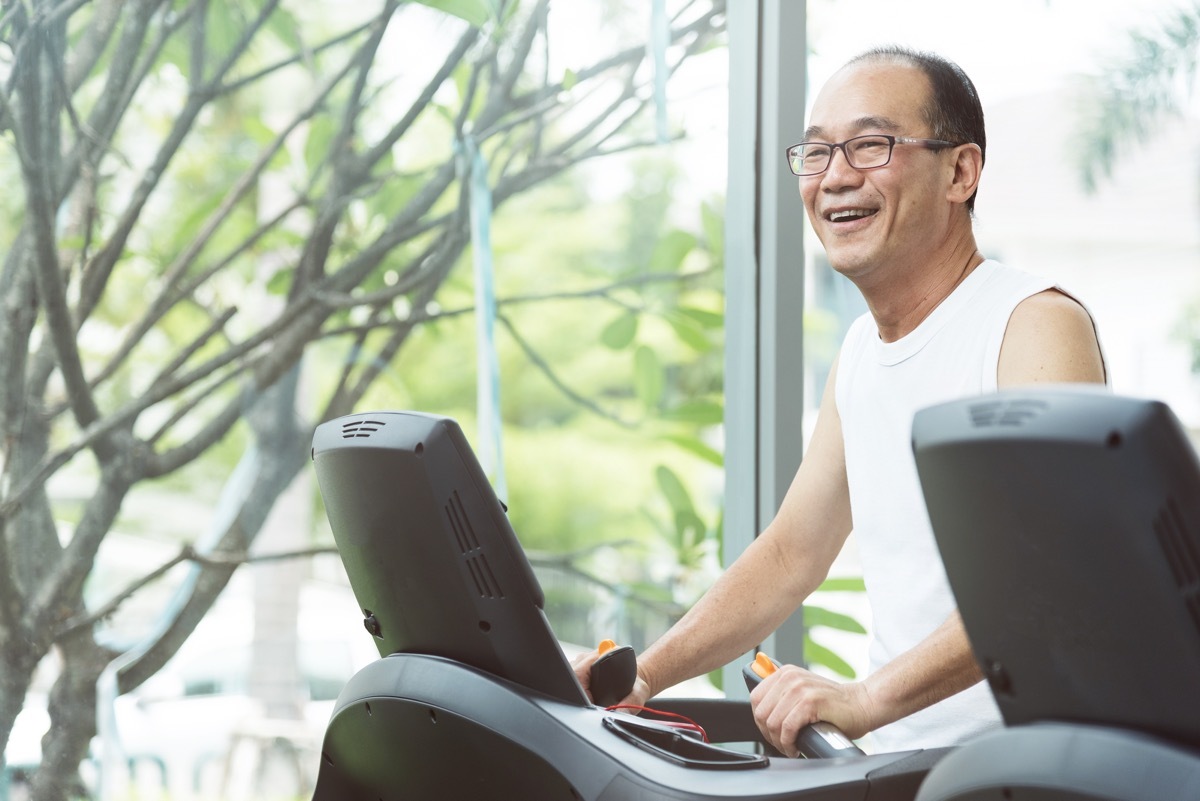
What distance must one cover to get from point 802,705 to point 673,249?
1.38 m

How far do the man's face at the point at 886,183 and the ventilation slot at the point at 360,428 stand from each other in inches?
31.9

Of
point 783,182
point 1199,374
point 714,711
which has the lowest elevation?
point 714,711

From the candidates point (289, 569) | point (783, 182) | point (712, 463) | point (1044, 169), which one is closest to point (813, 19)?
point (783, 182)

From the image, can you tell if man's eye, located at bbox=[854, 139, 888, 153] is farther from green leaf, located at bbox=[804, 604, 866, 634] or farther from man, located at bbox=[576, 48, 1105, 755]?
green leaf, located at bbox=[804, 604, 866, 634]

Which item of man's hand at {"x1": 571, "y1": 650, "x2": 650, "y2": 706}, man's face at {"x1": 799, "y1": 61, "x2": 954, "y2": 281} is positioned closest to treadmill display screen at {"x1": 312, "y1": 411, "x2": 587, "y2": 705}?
man's hand at {"x1": 571, "y1": 650, "x2": 650, "y2": 706}

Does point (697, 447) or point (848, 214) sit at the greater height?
point (848, 214)

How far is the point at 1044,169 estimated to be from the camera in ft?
9.16

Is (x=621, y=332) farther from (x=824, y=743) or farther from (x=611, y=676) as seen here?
(x=824, y=743)

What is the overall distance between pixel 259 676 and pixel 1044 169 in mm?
2074

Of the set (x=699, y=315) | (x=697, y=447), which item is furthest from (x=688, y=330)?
(x=697, y=447)

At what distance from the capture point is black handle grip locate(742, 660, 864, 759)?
44.8 inches

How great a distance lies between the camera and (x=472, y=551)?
1.11 metres

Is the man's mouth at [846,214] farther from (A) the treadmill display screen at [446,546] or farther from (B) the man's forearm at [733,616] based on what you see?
(A) the treadmill display screen at [446,546]

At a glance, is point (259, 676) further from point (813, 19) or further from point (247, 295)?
point (813, 19)
